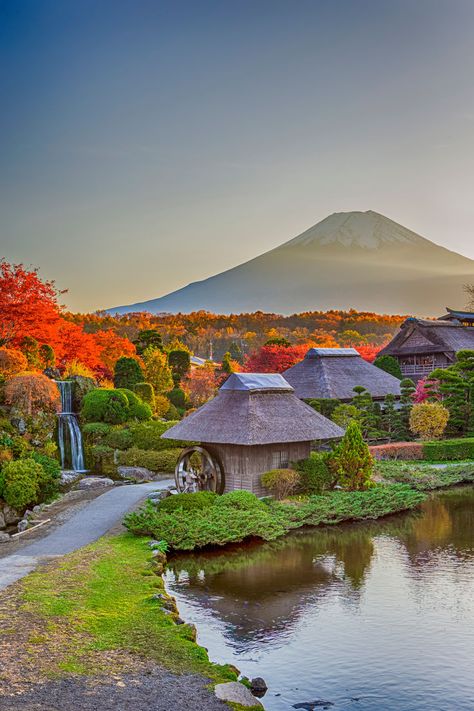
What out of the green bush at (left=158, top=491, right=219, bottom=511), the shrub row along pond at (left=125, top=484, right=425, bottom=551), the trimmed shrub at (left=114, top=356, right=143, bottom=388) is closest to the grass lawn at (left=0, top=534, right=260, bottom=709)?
the shrub row along pond at (left=125, top=484, right=425, bottom=551)

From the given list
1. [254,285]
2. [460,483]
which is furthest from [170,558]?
[254,285]

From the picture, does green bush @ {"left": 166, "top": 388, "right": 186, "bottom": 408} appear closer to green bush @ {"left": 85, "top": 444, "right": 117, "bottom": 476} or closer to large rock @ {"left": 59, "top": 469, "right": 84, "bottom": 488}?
green bush @ {"left": 85, "top": 444, "right": 117, "bottom": 476}

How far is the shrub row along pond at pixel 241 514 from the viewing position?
18516 millimetres

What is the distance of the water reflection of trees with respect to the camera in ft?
46.8

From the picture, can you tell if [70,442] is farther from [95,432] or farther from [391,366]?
[391,366]

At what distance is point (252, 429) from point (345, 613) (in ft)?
29.5

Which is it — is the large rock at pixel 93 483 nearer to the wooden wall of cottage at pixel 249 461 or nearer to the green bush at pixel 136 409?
the wooden wall of cottage at pixel 249 461

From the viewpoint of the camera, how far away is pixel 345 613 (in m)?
14.3

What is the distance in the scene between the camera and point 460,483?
1181 inches

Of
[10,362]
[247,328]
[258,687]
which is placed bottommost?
[258,687]

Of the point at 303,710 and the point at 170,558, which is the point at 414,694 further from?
the point at 170,558

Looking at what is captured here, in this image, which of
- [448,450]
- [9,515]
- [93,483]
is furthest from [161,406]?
[9,515]

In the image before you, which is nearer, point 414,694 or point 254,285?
point 414,694

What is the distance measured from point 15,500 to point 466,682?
1565 centimetres
